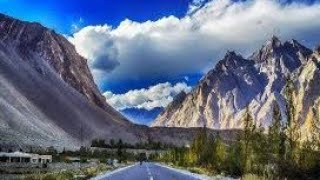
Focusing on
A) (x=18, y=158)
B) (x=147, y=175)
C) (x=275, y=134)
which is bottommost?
(x=147, y=175)

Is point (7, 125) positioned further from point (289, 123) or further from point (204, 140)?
point (289, 123)

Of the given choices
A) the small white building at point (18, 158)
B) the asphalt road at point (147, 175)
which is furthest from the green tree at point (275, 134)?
the small white building at point (18, 158)

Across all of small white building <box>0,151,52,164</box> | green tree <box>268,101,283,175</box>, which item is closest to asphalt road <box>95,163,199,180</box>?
green tree <box>268,101,283,175</box>

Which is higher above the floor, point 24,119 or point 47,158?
point 24,119

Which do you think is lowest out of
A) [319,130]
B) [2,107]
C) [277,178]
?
[277,178]

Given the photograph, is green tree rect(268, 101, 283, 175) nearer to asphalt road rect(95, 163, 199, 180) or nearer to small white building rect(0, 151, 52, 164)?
asphalt road rect(95, 163, 199, 180)

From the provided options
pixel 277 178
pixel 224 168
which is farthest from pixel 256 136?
pixel 277 178

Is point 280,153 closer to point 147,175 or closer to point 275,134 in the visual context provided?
point 275,134

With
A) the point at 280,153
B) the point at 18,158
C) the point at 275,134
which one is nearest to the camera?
the point at 280,153

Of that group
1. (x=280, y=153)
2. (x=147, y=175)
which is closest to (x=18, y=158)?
(x=147, y=175)

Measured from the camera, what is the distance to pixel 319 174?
1768 inches

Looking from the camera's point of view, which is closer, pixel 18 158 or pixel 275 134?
pixel 275 134

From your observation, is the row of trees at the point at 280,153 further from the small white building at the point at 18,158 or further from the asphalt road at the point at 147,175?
the small white building at the point at 18,158

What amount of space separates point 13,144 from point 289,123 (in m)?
124
